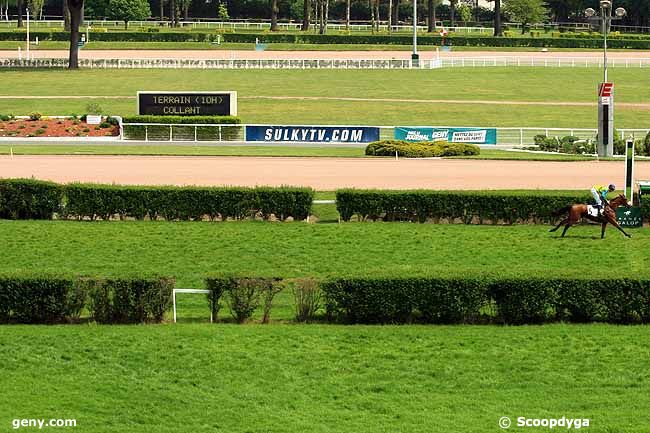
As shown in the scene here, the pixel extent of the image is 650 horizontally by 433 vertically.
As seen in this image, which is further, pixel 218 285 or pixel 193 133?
pixel 193 133

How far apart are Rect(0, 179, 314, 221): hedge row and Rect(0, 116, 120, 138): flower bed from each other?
1951 cm

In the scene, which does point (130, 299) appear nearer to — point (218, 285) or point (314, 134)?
point (218, 285)

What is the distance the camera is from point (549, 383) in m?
17.1

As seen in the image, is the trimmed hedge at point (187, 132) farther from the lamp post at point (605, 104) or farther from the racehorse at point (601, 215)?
the racehorse at point (601, 215)

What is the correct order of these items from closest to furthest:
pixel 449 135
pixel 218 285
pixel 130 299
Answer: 1. pixel 130 299
2. pixel 218 285
3. pixel 449 135

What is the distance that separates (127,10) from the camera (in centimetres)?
11175

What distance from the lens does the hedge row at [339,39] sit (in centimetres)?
9862

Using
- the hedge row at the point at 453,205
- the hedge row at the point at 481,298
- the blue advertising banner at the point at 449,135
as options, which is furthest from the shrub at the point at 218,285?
the blue advertising banner at the point at 449,135

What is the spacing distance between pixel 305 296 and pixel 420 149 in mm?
23745

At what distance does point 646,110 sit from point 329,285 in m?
45.7

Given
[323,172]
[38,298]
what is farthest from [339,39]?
[38,298]

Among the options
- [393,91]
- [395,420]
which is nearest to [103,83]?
[393,91]

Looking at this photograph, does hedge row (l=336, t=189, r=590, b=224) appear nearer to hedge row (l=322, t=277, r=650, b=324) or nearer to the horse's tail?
the horse's tail

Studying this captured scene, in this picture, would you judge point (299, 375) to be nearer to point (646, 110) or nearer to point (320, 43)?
point (646, 110)
